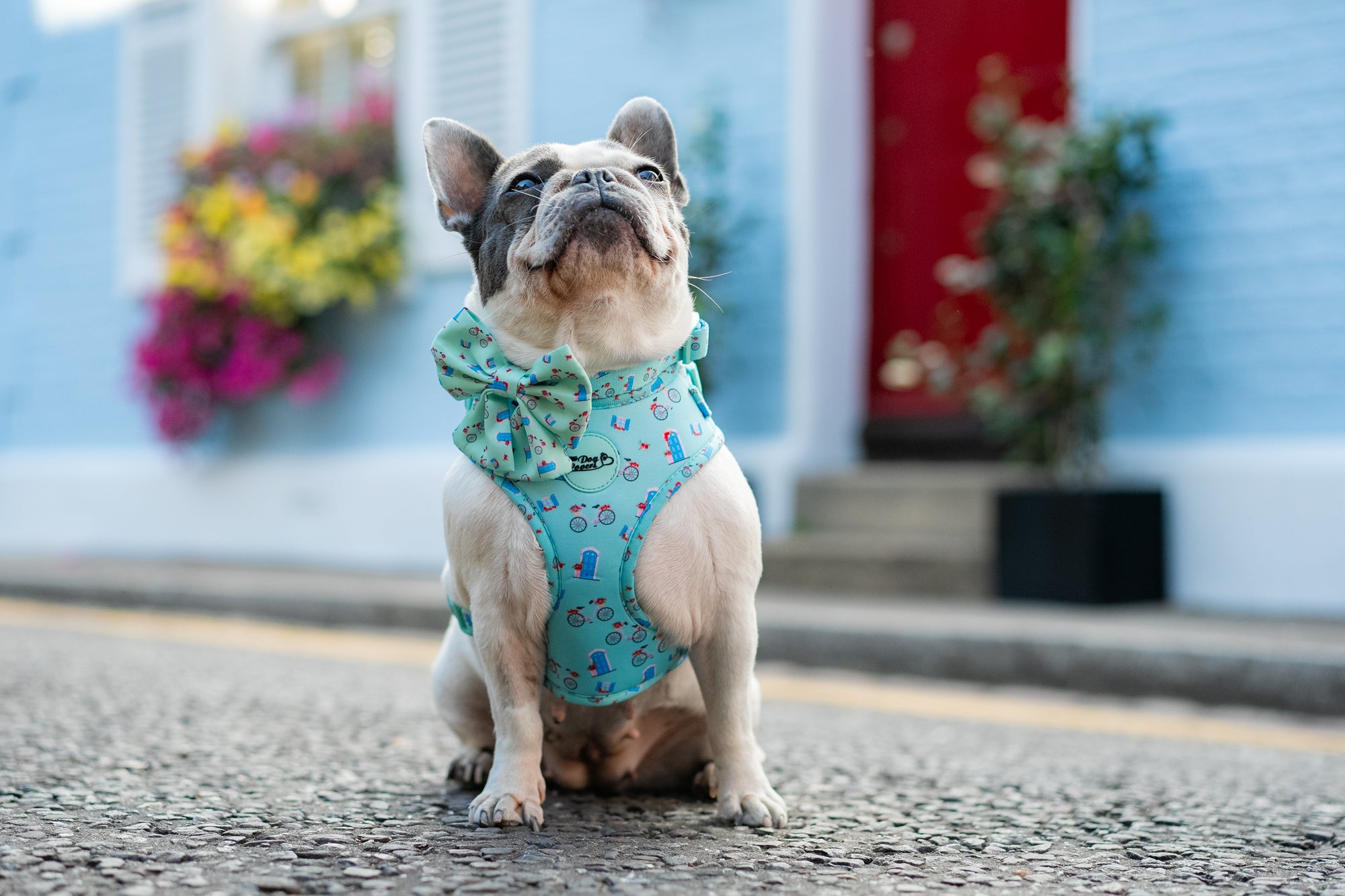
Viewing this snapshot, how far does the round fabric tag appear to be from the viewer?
2.04 metres

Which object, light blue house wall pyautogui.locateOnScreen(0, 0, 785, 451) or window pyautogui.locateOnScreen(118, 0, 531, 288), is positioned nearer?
light blue house wall pyautogui.locateOnScreen(0, 0, 785, 451)

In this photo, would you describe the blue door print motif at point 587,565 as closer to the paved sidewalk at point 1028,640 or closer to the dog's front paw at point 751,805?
the dog's front paw at point 751,805

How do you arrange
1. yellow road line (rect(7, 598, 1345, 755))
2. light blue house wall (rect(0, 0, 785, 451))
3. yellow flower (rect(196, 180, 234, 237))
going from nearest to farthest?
yellow road line (rect(7, 598, 1345, 755)) → light blue house wall (rect(0, 0, 785, 451)) → yellow flower (rect(196, 180, 234, 237))

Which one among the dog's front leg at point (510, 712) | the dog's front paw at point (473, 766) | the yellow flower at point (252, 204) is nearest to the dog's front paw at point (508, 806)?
the dog's front leg at point (510, 712)

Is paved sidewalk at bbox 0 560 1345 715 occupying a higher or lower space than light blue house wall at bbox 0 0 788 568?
lower

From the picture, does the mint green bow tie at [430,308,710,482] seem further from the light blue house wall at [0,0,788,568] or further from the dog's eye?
the light blue house wall at [0,0,788,568]

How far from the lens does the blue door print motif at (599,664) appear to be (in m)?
2.07

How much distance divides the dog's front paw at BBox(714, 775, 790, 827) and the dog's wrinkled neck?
0.71 meters

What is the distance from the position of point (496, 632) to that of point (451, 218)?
0.71 meters

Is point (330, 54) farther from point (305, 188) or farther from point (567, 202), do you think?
point (567, 202)

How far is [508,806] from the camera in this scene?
81.0 inches

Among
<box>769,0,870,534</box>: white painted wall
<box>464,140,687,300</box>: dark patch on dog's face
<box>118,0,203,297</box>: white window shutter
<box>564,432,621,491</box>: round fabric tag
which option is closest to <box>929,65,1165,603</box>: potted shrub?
<box>769,0,870,534</box>: white painted wall

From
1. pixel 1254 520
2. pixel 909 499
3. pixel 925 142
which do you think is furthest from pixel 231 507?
pixel 1254 520

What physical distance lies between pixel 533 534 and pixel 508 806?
43 cm
